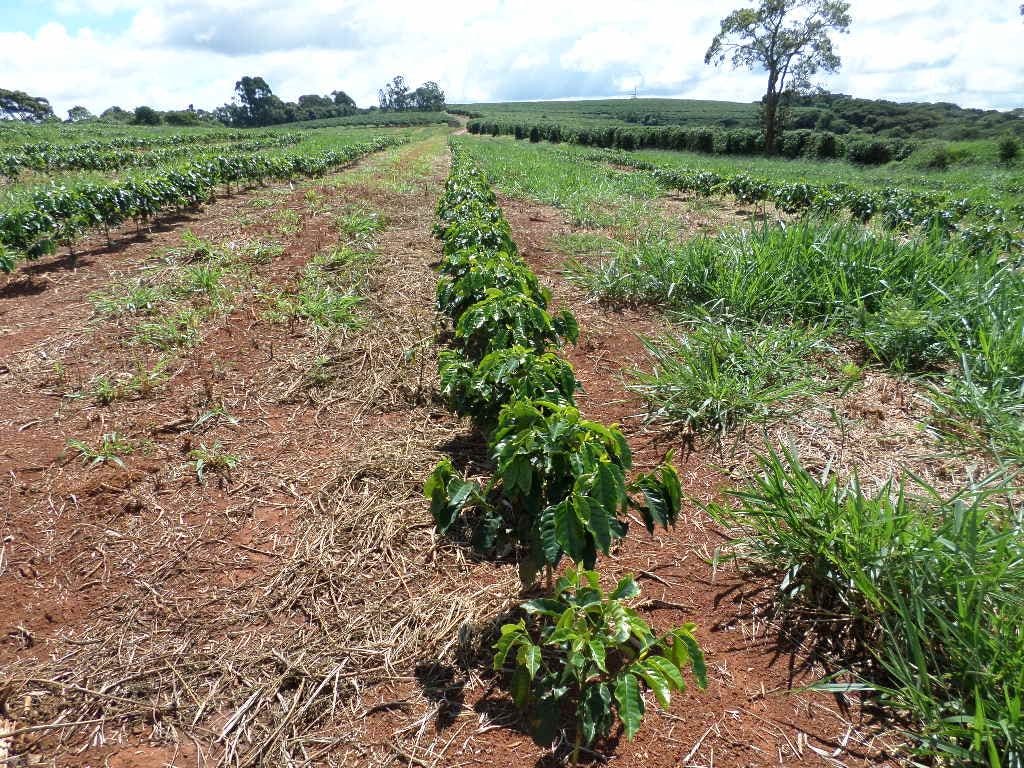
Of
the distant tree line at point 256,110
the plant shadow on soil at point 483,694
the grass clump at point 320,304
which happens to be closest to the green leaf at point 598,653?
the plant shadow on soil at point 483,694

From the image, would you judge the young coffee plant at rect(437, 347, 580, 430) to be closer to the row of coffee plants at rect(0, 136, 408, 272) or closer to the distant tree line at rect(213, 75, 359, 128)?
the row of coffee plants at rect(0, 136, 408, 272)

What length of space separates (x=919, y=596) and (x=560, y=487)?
4.47 feet

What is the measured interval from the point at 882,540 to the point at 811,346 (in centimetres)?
232

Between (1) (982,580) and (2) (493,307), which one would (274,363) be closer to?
(2) (493,307)

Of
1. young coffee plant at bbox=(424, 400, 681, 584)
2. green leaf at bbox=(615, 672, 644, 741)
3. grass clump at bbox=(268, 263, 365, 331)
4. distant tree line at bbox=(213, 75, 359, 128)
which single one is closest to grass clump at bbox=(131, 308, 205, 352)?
grass clump at bbox=(268, 263, 365, 331)

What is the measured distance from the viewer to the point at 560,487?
1895mm

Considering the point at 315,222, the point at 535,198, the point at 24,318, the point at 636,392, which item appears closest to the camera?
the point at 636,392

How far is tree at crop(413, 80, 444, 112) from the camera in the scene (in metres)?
128

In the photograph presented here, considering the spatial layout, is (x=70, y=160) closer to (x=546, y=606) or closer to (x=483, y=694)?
(x=483, y=694)

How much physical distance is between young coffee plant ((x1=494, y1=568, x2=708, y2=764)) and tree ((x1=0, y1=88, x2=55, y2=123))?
87.7m

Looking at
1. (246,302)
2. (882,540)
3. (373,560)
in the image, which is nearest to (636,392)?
(882,540)

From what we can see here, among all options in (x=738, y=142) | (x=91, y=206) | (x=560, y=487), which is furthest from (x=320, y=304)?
(x=738, y=142)

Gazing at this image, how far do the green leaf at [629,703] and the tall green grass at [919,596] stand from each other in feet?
3.00

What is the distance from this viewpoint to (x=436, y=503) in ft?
6.48
